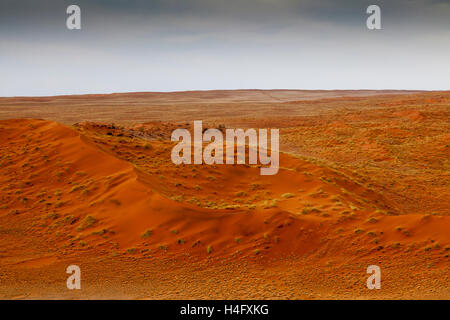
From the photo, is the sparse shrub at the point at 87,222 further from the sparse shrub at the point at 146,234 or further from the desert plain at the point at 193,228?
the sparse shrub at the point at 146,234

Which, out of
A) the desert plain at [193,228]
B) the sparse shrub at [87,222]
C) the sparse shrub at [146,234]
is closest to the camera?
the desert plain at [193,228]

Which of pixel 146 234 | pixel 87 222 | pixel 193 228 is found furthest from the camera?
pixel 87 222

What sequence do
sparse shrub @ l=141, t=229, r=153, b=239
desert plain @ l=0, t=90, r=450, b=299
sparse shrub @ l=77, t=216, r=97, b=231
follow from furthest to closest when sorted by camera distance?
1. sparse shrub @ l=77, t=216, r=97, b=231
2. sparse shrub @ l=141, t=229, r=153, b=239
3. desert plain @ l=0, t=90, r=450, b=299

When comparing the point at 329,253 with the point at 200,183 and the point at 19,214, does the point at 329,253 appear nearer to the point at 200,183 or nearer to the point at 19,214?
the point at 200,183

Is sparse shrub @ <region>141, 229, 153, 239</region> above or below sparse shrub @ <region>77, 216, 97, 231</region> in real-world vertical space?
below

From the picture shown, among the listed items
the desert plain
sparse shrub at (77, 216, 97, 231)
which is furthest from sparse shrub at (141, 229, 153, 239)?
sparse shrub at (77, 216, 97, 231)

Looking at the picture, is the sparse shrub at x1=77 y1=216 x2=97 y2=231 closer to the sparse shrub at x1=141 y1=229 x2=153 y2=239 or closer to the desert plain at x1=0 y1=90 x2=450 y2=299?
the desert plain at x1=0 y1=90 x2=450 y2=299

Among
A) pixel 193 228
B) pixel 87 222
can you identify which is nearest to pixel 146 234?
pixel 193 228

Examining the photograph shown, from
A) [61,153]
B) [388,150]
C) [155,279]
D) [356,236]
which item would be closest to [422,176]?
[388,150]

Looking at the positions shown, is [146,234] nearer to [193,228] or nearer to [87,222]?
[193,228]

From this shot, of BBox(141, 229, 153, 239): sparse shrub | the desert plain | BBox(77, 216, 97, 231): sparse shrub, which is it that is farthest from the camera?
BBox(77, 216, 97, 231): sparse shrub

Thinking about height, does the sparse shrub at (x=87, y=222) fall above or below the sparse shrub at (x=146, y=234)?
above

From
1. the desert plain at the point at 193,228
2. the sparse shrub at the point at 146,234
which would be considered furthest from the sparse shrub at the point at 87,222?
the sparse shrub at the point at 146,234
